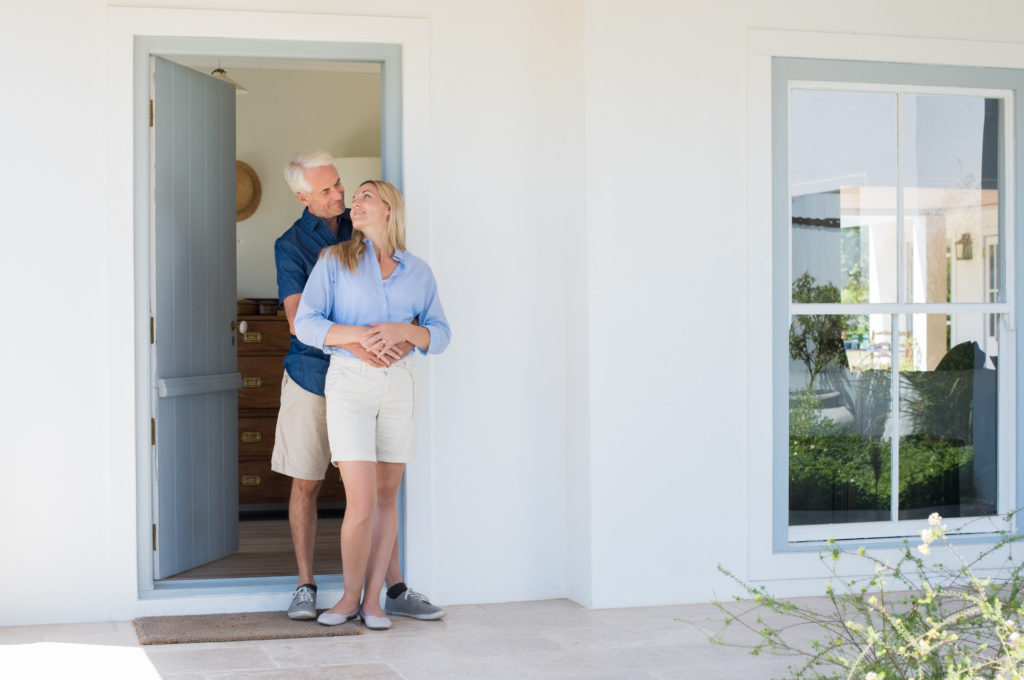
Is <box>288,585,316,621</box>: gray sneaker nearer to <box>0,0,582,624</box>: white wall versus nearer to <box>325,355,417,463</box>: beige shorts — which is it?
<box>0,0,582,624</box>: white wall

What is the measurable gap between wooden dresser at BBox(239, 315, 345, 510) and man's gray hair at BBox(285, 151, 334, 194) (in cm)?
258

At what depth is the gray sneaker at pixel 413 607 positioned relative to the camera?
419cm

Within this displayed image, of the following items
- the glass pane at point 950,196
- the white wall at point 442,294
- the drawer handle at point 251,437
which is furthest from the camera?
the drawer handle at point 251,437

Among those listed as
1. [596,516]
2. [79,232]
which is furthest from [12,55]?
[596,516]

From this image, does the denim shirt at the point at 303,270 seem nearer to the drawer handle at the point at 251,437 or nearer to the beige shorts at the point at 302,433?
the beige shorts at the point at 302,433

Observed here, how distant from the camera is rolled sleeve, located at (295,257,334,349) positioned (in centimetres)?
394

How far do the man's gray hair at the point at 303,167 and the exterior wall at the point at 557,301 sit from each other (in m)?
0.35

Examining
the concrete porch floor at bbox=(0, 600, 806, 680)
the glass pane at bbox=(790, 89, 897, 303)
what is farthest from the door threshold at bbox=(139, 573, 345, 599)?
the glass pane at bbox=(790, 89, 897, 303)

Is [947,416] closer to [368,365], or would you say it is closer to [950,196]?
[950,196]

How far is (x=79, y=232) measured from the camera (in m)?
4.17

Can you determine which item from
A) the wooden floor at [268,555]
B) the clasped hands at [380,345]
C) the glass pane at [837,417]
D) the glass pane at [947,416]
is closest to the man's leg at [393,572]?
the wooden floor at [268,555]

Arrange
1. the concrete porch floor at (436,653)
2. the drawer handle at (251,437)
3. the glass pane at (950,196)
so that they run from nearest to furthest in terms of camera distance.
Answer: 1. the concrete porch floor at (436,653)
2. the glass pane at (950,196)
3. the drawer handle at (251,437)

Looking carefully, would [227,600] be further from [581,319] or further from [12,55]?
[12,55]

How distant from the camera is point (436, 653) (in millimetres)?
3740
